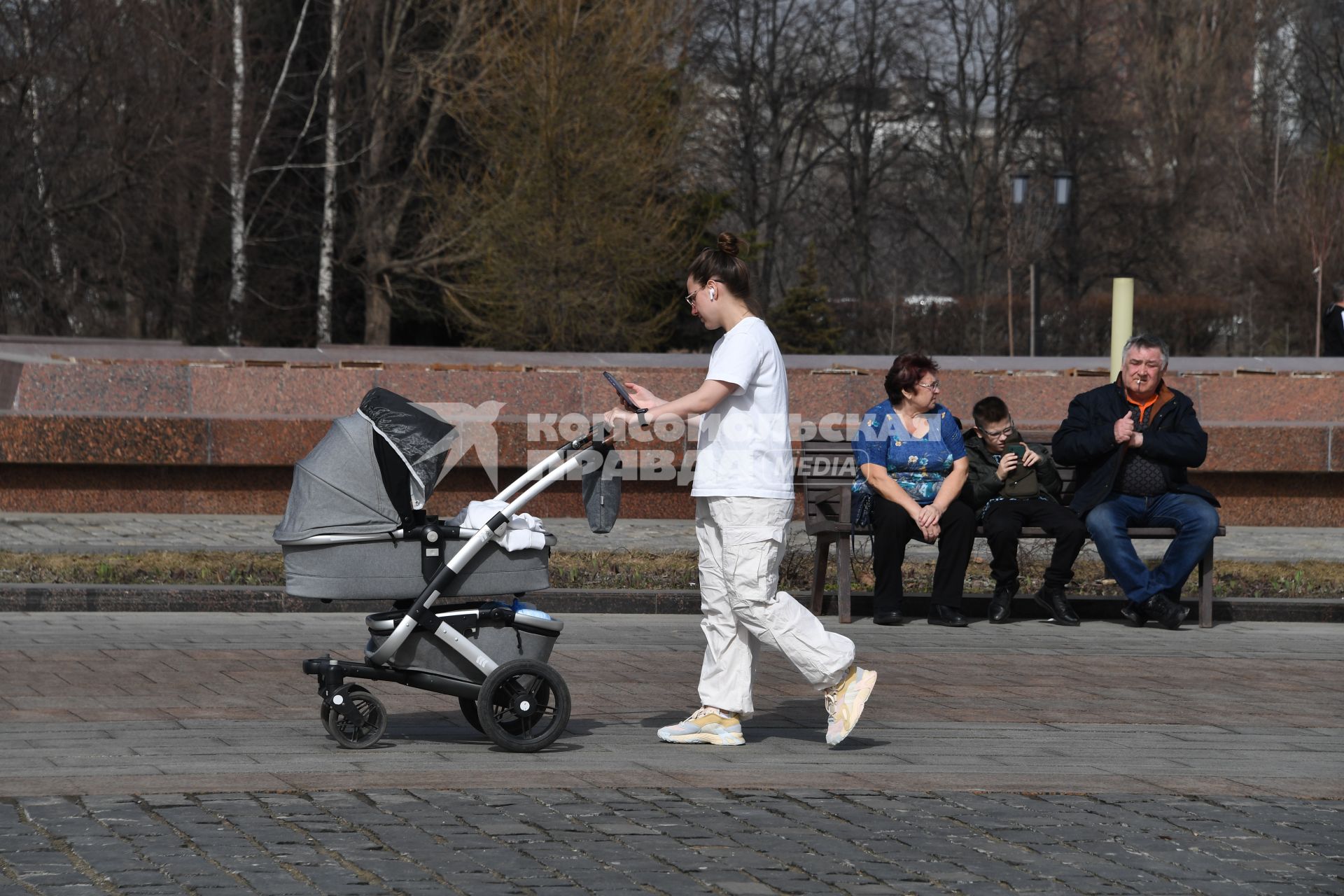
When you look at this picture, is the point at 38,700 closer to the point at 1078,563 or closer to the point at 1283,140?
the point at 1078,563

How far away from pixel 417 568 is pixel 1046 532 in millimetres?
4984

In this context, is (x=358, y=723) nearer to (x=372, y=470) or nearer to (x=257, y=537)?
(x=372, y=470)

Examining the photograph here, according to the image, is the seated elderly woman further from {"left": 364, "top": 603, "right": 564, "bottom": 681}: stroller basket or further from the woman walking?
{"left": 364, "top": 603, "right": 564, "bottom": 681}: stroller basket

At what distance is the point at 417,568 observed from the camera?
251 inches

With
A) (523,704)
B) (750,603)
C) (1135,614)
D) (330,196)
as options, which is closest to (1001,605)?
(1135,614)

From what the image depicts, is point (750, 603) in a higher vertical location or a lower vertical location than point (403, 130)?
lower

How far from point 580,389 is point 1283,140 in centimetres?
3942

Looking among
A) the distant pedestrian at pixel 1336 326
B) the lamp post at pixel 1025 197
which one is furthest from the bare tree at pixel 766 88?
the distant pedestrian at pixel 1336 326

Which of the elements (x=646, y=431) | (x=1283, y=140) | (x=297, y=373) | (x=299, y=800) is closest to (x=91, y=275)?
(x=297, y=373)

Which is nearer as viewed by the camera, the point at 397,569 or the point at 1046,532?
the point at 397,569

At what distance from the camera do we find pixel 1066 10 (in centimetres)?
4844

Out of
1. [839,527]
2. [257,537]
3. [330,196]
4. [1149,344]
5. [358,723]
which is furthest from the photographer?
[330,196]

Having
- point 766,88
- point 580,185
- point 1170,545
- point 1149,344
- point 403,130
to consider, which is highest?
point 766,88

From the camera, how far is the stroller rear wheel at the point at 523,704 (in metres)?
6.35
